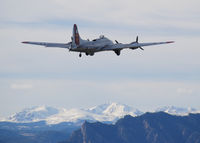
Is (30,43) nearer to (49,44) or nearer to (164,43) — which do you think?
(49,44)

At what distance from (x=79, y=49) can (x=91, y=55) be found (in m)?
4.20

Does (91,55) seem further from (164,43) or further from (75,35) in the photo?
(164,43)

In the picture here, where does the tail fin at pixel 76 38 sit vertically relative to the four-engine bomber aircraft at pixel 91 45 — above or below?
above

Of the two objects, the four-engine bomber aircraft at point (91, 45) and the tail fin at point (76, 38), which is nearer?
the four-engine bomber aircraft at point (91, 45)

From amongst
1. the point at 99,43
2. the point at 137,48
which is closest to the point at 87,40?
the point at 99,43

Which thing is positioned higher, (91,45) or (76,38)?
(76,38)

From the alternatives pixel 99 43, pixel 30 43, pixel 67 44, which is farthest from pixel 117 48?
pixel 30 43

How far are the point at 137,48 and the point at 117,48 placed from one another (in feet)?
24.4

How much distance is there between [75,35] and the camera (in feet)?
463

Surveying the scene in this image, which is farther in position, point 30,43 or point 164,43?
point 30,43

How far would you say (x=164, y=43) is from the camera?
432 feet

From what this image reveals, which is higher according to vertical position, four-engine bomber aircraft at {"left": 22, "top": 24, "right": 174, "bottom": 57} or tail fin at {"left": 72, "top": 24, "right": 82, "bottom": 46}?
tail fin at {"left": 72, "top": 24, "right": 82, "bottom": 46}

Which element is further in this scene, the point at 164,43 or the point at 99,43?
the point at 99,43

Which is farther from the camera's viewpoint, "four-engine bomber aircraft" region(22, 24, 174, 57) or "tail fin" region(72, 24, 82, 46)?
"tail fin" region(72, 24, 82, 46)
